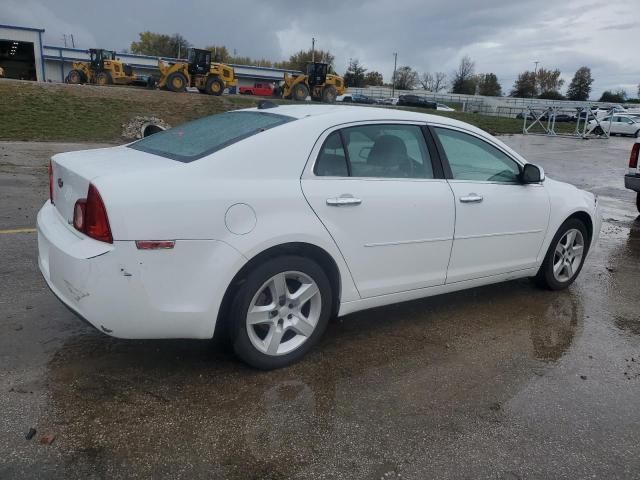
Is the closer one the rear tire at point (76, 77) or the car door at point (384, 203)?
the car door at point (384, 203)

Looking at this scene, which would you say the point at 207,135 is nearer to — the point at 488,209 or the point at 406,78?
the point at 488,209

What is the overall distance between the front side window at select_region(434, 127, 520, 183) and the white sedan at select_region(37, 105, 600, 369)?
12 millimetres

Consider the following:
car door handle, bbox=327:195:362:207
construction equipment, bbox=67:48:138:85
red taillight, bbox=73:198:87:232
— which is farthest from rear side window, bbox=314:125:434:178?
construction equipment, bbox=67:48:138:85

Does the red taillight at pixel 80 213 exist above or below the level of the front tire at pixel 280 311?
above

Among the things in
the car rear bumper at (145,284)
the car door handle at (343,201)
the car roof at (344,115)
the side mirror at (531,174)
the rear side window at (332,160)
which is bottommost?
the car rear bumper at (145,284)

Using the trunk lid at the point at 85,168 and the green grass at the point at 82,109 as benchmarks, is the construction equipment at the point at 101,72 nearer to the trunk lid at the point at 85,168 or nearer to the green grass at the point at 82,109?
the green grass at the point at 82,109

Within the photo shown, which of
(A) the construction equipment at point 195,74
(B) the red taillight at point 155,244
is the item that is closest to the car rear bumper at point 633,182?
(B) the red taillight at point 155,244

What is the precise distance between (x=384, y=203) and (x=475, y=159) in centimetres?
116

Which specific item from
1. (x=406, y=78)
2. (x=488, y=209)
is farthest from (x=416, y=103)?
(x=406, y=78)

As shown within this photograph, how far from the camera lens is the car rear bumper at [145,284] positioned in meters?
2.78

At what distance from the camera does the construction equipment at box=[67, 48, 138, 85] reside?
34031 millimetres

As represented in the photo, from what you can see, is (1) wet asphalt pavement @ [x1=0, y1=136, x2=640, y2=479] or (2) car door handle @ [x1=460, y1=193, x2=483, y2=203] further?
(2) car door handle @ [x1=460, y1=193, x2=483, y2=203]

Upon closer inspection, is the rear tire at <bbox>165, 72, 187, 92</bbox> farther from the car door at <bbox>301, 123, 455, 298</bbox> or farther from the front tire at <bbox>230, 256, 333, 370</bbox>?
the front tire at <bbox>230, 256, 333, 370</bbox>

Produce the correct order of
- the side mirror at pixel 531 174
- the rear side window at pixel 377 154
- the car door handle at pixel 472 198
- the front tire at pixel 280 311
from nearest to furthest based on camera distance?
1. the front tire at pixel 280 311
2. the rear side window at pixel 377 154
3. the car door handle at pixel 472 198
4. the side mirror at pixel 531 174
